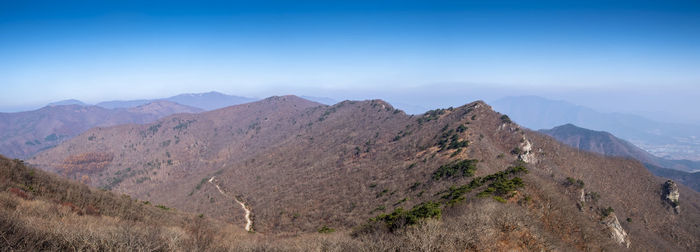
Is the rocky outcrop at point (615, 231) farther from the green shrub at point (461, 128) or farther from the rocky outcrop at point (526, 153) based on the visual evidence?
the green shrub at point (461, 128)

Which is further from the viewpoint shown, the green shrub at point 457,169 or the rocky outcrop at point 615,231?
the green shrub at point 457,169

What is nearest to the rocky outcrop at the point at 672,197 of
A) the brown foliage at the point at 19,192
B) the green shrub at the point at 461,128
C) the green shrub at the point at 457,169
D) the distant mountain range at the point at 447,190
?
the distant mountain range at the point at 447,190

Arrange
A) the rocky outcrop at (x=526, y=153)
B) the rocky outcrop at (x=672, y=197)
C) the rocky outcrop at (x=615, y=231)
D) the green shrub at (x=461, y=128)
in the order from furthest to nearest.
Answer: the green shrub at (x=461, y=128), the rocky outcrop at (x=526, y=153), the rocky outcrop at (x=672, y=197), the rocky outcrop at (x=615, y=231)

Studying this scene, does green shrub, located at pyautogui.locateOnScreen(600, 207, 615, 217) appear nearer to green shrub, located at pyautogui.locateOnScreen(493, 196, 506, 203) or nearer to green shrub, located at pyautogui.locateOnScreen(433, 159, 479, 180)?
green shrub, located at pyautogui.locateOnScreen(433, 159, 479, 180)

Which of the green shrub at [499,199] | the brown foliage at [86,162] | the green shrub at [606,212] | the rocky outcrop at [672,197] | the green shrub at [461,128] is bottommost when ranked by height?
the brown foliage at [86,162]

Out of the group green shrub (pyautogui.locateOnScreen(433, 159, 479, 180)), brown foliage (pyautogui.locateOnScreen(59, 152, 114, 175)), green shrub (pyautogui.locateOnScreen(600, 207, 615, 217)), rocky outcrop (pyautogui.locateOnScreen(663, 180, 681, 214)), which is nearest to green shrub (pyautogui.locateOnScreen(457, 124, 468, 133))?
green shrub (pyautogui.locateOnScreen(433, 159, 479, 180))

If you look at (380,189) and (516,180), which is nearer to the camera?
(516,180)

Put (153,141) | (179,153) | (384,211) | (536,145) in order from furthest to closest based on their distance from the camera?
(153,141) < (179,153) < (536,145) < (384,211)

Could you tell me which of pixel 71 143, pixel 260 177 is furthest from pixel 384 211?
pixel 71 143

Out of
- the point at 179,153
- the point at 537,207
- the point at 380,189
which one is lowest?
the point at 179,153

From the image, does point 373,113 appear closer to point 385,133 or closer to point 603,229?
point 385,133

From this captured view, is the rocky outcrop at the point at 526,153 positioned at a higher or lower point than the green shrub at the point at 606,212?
higher
